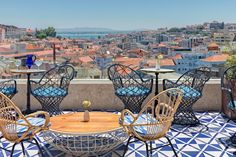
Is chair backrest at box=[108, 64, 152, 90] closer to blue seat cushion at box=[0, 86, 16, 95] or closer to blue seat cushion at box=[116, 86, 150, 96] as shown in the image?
blue seat cushion at box=[116, 86, 150, 96]

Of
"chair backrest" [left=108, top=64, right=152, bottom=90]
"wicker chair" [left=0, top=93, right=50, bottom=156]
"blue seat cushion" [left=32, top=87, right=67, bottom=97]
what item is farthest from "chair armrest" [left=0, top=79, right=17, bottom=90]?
"wicker chair" [left=0, top=93, right=50, bottom=156]

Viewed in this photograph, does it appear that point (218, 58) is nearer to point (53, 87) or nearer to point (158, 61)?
point (158, 61)

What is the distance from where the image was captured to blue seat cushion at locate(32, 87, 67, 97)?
4645 millimetres

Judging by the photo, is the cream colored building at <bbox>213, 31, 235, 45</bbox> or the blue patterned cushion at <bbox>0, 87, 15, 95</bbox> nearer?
the blue patterned cushion at <bbox>0, 87, 15, 95</bbox>

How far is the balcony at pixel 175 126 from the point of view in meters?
3.39

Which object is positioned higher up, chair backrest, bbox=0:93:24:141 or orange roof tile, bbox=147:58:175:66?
orange roof tile, bbox=147:58:175:66

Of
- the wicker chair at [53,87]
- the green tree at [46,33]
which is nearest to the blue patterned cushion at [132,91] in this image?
the wicker chair at [53,87]

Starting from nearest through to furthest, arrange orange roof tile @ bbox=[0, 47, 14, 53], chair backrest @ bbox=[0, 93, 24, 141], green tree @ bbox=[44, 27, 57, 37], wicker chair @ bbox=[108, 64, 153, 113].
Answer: chair backrest @ bbox=[0, 93, 24, 141], wicker chair @ bbox=[108, 64, 153, 113], orange roof tile @ bbox=[0, 47, 14, 53], green tree @ bbox=[44, 27, 57, 37]

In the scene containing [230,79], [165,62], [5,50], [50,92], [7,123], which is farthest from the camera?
[5,50]

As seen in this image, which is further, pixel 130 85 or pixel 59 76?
pixel 59 76

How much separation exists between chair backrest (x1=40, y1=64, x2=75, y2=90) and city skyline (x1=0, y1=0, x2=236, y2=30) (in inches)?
107

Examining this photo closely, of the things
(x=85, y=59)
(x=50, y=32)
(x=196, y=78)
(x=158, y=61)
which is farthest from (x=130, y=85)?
(x=50, y=32)

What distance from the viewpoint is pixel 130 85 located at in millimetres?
4938

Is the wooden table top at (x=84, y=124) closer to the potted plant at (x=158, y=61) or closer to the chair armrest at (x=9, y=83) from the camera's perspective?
the potted plant at (x=158, y=61)
